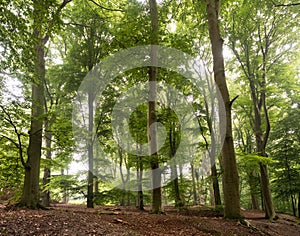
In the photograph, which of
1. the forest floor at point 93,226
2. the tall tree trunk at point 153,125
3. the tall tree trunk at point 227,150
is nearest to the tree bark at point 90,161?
the tall tree trunk at point 153,125

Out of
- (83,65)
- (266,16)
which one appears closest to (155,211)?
(83,65)

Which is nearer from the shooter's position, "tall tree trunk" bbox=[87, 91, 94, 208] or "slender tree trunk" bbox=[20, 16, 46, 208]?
"slender tree trunk" bbox=[20, 16, 46, 208]

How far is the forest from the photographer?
17.3 feet

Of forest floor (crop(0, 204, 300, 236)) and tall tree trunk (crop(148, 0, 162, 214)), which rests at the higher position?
tall tree trunk (crop(148, 0, 162, 214))

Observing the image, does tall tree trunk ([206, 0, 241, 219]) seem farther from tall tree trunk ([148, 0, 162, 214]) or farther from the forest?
tall tree trunk ([148, 0, 162, 214])

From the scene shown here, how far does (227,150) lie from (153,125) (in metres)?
3.01

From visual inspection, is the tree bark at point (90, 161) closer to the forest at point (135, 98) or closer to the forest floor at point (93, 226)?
the forest at point (135, 98)

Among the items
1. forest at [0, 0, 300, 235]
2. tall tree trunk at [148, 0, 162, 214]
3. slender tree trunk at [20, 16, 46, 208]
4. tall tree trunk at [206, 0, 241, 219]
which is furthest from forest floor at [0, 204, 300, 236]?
tall tree trunk at [148, 0, 162, 214]

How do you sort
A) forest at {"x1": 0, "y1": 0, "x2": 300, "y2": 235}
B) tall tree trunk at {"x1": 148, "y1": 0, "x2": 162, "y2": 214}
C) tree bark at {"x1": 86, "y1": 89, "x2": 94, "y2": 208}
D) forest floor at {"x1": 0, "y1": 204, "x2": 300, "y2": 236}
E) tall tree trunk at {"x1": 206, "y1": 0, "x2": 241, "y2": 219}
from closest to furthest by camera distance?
forest floor at {"x1": 0, "y1": 204, "x2": 300, "y2": 236} → forest at {"x1": 0, "y1": 0, "x2": 300, "y2": 235} → tall tree trunk at {"x1": 206, "y1": 0, "x2": 241, "y2": 219} → tall tree trunk at {"x1": 148, "y1": 0, "x2": 162, "y2": 214} → tree bark at {"x1": 86, "y1": 89, "x2": 94, "y2": 208}

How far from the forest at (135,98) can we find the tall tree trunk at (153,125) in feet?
0.13

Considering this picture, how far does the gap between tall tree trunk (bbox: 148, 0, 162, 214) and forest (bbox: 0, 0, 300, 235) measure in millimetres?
39

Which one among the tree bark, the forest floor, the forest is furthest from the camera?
the tree bark

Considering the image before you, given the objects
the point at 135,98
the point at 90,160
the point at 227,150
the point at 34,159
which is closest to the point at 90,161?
the point at 90,160

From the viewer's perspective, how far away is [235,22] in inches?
444
